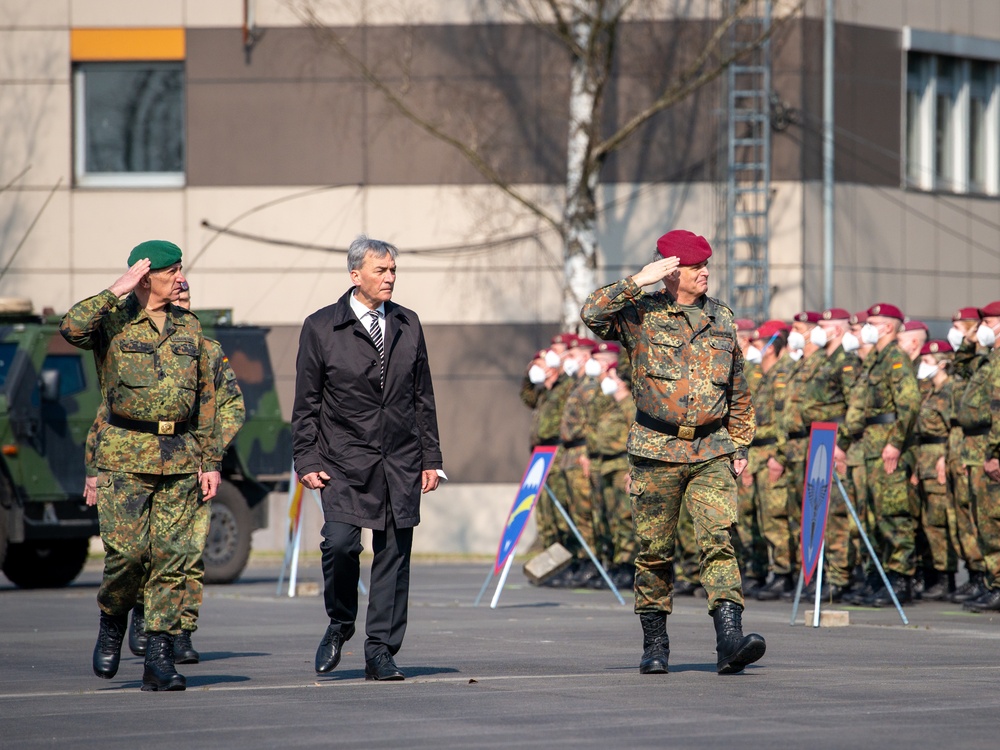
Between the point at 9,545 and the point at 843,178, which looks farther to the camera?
the point at 843,178

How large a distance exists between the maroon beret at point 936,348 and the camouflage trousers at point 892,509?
132cm

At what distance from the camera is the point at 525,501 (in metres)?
15.2

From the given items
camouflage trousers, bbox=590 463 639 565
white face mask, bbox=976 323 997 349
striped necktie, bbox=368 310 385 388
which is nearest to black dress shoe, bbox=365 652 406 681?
striped necktie, bbox=368 310 385 388

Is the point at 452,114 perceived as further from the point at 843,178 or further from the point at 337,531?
the point at 337,531

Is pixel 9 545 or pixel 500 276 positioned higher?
pixel 500 276

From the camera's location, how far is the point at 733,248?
24891mm

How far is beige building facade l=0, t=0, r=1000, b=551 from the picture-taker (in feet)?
83.5

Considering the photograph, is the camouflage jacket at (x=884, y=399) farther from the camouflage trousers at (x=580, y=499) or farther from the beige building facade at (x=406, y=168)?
the beige building facade at (x=406, y=168)

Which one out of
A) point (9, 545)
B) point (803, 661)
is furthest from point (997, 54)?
point (803, 661)

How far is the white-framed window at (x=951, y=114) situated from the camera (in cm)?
2669

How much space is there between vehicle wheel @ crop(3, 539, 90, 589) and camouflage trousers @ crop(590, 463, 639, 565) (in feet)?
17.2

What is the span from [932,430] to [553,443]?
437 centimetres

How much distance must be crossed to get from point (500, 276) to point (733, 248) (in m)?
3.34

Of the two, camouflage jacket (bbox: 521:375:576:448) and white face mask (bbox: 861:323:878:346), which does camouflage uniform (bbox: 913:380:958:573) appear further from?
camouflage jacket (bbox: 521:375:576:448)
